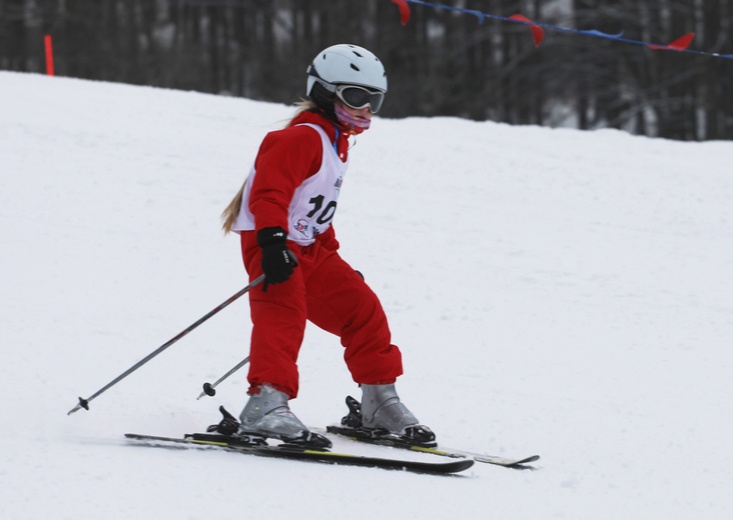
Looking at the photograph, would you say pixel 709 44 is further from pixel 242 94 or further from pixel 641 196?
pixel 641 196

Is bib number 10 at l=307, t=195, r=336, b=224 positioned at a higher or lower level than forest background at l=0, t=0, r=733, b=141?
lower

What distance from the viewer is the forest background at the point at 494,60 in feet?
91.2

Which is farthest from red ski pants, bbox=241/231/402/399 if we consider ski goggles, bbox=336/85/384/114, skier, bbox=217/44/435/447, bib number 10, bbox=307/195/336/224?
ski goggles, bbox=336/85/384/114

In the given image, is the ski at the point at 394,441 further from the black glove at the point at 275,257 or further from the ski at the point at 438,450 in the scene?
the black glove at the point at 275,257

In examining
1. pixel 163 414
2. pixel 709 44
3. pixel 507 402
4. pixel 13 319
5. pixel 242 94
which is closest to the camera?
pixel 163 414

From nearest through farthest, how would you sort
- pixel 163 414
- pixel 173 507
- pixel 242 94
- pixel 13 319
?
pixel 173 507 < pixel 163 414 < pixel 13 319 < pixel 242 94

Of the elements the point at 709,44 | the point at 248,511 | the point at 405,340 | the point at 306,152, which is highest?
the point at 709,44

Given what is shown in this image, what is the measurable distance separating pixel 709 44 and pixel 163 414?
24.9 meters

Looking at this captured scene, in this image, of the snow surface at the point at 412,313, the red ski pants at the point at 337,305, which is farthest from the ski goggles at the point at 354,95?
the red ski pants at the point at 337,305

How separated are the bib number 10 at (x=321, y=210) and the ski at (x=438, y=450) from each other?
2.58 ft

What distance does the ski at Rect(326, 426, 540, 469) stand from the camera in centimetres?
385

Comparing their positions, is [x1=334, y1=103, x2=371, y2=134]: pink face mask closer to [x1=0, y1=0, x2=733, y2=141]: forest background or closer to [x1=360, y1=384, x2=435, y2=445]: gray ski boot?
[x1=360, y1=384, x2=435, y2=445]: gray ski boot

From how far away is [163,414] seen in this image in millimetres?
4301

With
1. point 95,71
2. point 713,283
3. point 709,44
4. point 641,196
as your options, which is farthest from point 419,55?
point 713,283
